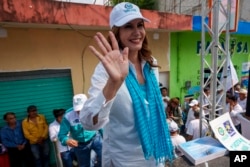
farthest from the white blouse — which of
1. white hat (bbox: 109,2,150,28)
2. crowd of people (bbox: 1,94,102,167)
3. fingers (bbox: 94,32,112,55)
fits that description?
crowd of people (bbox: 1,94,102,167)

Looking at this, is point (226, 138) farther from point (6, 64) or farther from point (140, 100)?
point (6, 64)

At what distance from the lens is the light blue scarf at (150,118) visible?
120cm

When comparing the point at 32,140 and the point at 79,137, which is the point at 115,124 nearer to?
the point at 79,137

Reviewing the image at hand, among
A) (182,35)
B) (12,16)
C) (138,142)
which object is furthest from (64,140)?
(182,35)

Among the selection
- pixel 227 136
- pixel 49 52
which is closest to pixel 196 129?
pixel 227 136

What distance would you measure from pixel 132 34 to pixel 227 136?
142 centimetres

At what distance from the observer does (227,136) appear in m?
2.10

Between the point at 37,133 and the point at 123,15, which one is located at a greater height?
the point at 123,15

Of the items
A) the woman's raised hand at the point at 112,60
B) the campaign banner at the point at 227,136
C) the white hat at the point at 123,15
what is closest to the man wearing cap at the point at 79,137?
the campaign banner at the point at 227,136

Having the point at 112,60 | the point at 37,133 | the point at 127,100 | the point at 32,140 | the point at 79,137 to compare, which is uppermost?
the point at 112,60

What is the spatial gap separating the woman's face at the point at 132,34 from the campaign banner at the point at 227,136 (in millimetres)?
1213

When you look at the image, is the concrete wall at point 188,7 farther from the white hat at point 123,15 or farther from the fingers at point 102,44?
the fingers at point 102,44

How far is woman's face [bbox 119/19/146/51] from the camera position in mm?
1252

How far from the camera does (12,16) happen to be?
12.2ft
